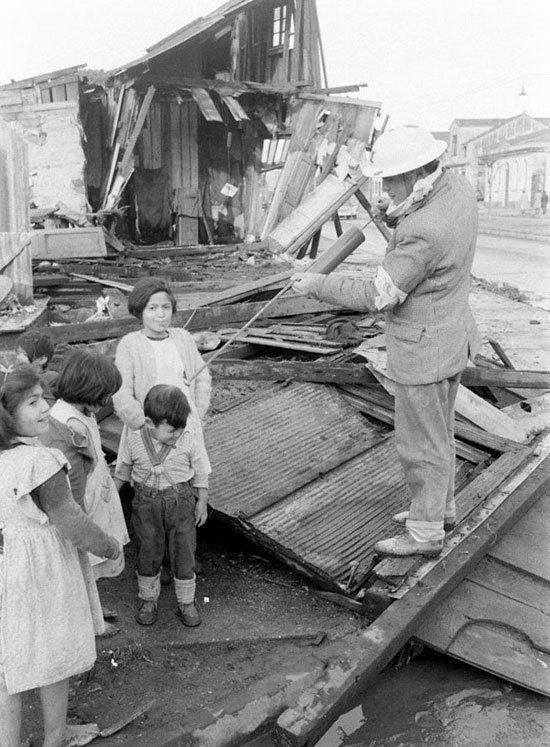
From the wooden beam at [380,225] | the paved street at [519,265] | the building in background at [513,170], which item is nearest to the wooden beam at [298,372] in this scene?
the wooden beam at [380,225]

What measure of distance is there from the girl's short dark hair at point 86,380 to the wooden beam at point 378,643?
150 centimetres

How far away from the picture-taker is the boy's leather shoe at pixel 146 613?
3.41m

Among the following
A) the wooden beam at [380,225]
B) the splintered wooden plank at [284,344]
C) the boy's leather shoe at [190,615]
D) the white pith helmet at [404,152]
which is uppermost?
the white pith helmet at [404,152]

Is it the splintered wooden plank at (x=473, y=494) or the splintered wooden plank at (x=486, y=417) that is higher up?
the splintered wooden plank at (x=486, y=417)

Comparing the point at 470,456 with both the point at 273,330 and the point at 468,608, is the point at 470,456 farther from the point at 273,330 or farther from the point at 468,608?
the point at 273,330

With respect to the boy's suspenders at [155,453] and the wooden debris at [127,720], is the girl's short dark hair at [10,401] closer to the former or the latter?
the boy's suspenders at [155,453]

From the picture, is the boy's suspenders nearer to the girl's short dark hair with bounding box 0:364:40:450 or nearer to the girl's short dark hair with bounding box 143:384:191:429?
the girl's short dark hair with bounding box 143:384:191:429

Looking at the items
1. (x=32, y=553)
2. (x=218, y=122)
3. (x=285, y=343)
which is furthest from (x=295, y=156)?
(x=32, y=553)

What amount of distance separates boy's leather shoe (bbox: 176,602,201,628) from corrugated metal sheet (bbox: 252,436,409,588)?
57 cm

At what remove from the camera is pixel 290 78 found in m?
15.8

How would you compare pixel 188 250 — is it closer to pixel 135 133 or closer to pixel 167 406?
pixel 135 133

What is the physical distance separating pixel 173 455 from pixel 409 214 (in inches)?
66.3

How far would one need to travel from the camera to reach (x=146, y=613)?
342cm

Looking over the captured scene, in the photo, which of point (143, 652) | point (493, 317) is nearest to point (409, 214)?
point (143, 652)
